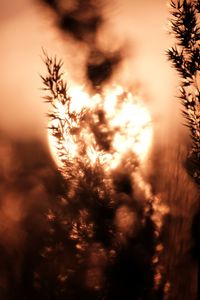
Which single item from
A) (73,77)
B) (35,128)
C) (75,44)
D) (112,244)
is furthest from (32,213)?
(75,44)

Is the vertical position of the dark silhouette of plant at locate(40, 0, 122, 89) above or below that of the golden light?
above

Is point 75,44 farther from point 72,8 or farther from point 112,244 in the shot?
point 112,244

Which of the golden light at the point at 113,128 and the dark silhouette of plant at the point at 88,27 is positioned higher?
the dark silhouette of plant at the point at 88,27

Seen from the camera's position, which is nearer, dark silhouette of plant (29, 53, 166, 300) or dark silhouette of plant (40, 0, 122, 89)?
dark silhouette of plant (29, 53, 166, 300)

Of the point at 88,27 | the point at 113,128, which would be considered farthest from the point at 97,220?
the point at 88,27
